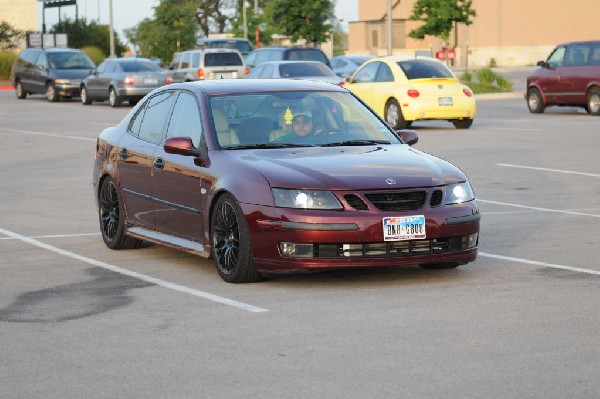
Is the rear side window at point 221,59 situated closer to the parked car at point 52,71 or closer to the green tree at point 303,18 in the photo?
the parked car at point 52,71

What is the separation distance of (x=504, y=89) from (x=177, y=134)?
124ft

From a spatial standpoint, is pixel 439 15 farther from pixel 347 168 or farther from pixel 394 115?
pixel 347 168

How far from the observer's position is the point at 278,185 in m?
9.72

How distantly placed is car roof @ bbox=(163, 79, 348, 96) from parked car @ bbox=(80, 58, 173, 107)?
101 feet

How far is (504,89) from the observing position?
48.0 meters

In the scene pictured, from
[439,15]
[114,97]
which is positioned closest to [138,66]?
[114,97]

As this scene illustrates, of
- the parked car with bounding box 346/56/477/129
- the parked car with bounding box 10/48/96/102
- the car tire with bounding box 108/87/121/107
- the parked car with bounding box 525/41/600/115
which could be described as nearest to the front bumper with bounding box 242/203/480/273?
the parked car with bounding box 346/56/477/129

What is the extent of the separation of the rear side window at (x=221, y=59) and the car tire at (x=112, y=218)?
3273 cm

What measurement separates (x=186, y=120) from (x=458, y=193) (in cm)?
242

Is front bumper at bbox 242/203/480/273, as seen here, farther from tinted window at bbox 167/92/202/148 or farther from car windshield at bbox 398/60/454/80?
car windshield at bbox 398/60/454/80

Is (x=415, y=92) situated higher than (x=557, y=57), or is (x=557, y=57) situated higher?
(x=557, y=57)

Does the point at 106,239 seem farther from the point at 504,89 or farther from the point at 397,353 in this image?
the point at 504,89

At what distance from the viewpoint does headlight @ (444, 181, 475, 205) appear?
32.6 feet

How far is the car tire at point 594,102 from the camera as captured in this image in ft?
110
